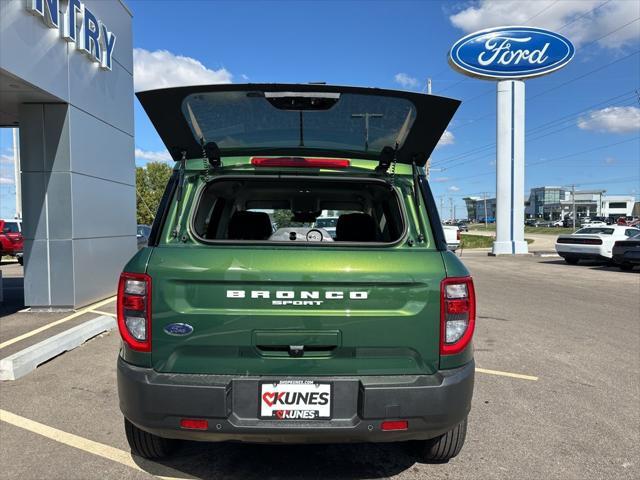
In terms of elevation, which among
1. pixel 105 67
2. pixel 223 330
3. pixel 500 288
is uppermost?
pixel 105 67

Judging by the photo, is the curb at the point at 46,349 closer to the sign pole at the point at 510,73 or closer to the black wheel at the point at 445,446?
the black wheel at the point at 445,446

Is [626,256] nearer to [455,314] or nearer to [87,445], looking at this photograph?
[455,314]

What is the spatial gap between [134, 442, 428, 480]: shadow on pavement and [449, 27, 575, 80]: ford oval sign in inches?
938

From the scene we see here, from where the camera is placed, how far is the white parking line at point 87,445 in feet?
9.68

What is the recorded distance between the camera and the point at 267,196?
4332 mm

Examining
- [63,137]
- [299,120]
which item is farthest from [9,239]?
[299,120]

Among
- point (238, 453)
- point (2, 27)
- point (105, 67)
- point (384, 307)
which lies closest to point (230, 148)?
point (384, 307)

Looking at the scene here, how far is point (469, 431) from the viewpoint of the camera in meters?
3.55

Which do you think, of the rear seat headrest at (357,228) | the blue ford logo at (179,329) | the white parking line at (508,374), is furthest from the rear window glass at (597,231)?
the blue ford logo at (179,329)

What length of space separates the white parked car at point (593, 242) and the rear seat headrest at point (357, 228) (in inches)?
650

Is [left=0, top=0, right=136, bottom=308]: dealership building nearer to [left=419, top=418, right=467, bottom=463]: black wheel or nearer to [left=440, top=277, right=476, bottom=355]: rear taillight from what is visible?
[left=440, top=277, right=476, bottom=355]: rear taillight

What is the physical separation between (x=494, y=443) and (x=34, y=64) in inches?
307

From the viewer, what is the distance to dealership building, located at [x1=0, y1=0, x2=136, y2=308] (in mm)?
7191

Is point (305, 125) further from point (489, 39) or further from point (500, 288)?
point (489, 39)
